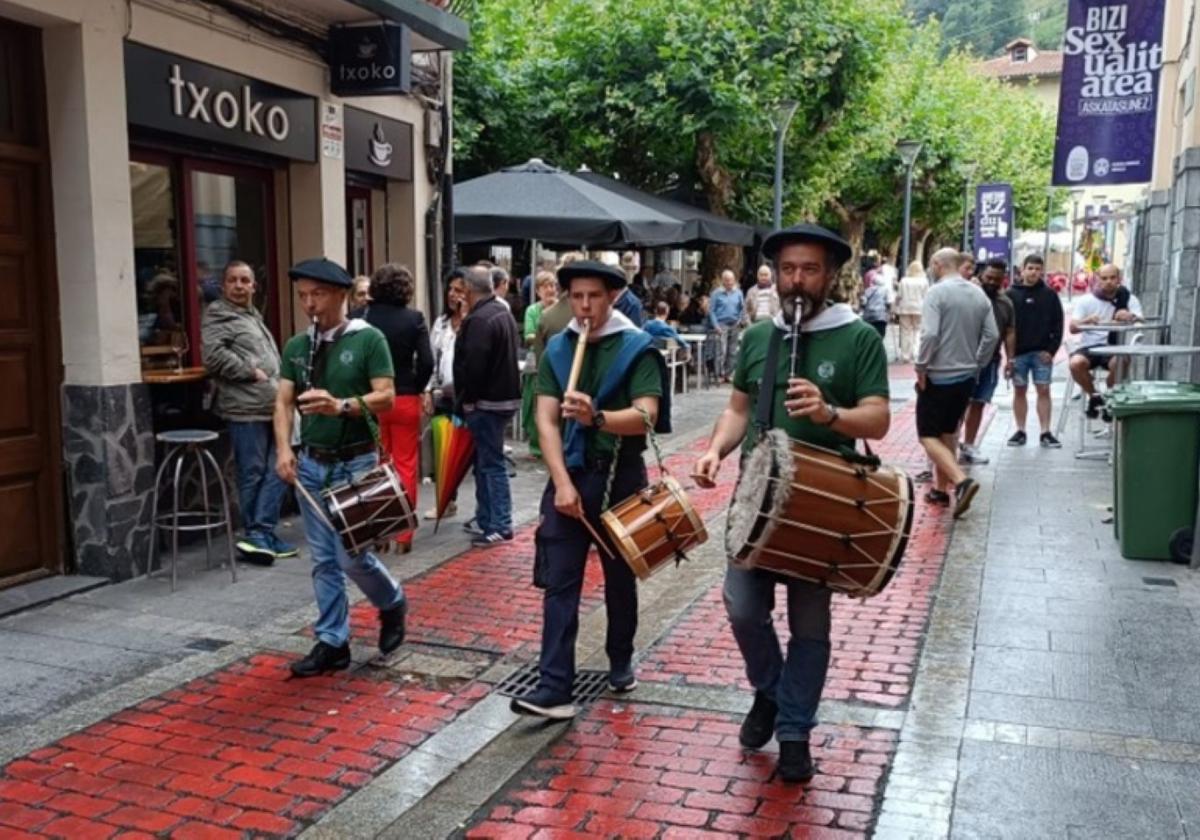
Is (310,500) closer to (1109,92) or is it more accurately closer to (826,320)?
(826,320)

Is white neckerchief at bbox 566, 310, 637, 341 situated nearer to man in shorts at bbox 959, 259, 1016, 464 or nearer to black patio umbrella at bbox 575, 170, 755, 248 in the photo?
man in shorts at bbox 959, 259, 1016, 464

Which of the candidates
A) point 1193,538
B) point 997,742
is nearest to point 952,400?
point 1193,538

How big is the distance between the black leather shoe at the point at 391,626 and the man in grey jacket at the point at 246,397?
194 centimetres

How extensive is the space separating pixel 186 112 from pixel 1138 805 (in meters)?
6.25

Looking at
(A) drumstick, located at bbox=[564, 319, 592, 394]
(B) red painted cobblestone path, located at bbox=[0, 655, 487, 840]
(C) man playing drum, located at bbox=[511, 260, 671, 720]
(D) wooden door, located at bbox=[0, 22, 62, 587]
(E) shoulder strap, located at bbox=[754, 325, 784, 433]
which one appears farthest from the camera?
(D) wooden door, located at bbox=[0, 22, 62, 587]

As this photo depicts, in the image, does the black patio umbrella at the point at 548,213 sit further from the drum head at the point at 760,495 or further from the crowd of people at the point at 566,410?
the drum head at the point at 760,495

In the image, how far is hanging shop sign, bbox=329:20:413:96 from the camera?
8.30 metres

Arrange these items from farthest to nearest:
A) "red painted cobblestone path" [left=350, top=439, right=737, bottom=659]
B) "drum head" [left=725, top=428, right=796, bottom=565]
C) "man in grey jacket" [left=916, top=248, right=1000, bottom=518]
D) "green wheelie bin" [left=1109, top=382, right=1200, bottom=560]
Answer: "man in grey jacket" [left=916, top=248, right=1000, bottom=518], "green wheelie bin" [left=1109, top=382, right=1200, bottom=560], "red painted cobblestone path" [left=350, top=439, right=737, bottom=659], "drum head" [left=725, top=428, right=796, bottom=565]

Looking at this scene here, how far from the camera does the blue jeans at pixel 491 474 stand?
7715 mm

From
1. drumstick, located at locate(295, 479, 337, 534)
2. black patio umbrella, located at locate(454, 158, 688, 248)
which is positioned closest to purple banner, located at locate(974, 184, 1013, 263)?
black patio umbrella, located at locate(454, 158, 688, 248)

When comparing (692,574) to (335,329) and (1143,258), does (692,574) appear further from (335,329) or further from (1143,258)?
(1143,258)

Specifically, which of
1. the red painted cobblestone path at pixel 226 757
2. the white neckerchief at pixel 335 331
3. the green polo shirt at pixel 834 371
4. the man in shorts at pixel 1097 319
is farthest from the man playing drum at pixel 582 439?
the man in shorts at pixel 1097 319

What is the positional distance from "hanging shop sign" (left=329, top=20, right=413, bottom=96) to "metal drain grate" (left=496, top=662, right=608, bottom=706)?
4.80 metres

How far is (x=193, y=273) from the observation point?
7.78 m
